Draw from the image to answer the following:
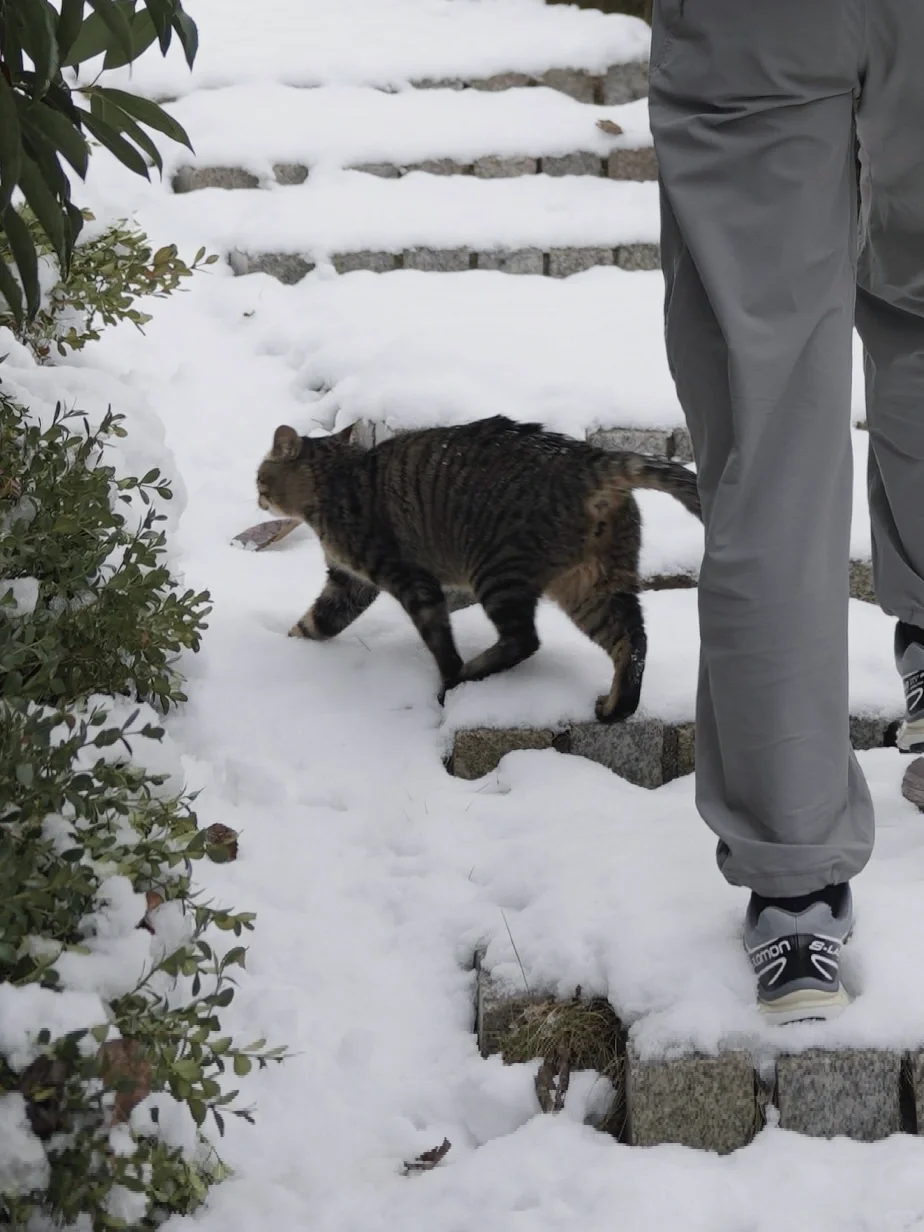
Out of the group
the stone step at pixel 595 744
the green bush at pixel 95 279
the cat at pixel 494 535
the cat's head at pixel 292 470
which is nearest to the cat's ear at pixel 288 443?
the cat's head at pixel 292 470

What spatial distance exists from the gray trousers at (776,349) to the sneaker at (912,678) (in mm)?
483

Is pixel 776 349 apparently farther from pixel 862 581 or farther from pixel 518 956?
pixel 862 581

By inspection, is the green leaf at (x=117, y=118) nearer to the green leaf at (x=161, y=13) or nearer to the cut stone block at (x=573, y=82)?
the green leaf at (x=161, y=13)

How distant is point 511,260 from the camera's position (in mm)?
5387

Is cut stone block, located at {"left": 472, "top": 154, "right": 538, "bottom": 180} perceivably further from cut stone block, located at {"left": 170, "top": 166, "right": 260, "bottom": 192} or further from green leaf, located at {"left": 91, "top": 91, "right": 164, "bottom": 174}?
green leaf, located at {"left": 91, "top": 91, "right": 164, "bottom": 174}

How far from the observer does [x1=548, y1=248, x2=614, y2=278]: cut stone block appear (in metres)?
5.41

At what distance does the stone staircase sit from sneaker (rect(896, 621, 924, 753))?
1.02 ft

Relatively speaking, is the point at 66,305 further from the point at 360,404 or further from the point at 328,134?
the point at 328,134

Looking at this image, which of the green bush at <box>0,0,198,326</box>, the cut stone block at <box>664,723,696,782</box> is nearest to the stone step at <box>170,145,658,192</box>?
the cut stone block at <box>664,723,696,782</box>

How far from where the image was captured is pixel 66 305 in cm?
293

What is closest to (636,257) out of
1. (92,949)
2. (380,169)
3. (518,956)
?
(380,169)

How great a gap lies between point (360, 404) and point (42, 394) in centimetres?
138

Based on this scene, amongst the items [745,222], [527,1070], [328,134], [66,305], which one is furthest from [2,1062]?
[328,134]

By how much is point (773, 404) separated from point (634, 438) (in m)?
2.16
